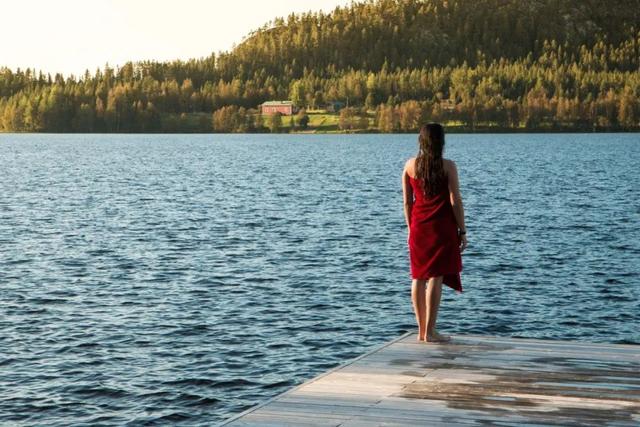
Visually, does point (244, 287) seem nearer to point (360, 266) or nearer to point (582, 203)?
point (360, 266)

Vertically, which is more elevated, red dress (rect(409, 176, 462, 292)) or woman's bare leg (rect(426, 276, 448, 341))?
red dress (rect(409, 176, 462, 292))

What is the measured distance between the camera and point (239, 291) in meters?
29.5

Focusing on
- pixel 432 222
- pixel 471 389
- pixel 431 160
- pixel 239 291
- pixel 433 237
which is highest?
pixel 431 160

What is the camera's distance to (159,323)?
24359mm

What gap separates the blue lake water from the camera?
736 inches

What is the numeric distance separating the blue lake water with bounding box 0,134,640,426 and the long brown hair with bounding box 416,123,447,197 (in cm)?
638

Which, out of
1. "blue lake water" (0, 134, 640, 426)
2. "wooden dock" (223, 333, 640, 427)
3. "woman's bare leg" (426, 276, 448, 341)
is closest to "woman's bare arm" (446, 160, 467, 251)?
"woman's bare leg" (426, 276, 448, 341)

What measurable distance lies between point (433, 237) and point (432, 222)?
0.21 meters

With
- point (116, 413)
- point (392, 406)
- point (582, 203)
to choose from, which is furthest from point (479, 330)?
point (582, 203)

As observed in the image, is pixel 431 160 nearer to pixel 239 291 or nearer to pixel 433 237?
pixel 433 237

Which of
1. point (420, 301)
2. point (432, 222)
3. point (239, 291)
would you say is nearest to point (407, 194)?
point (432, 222)

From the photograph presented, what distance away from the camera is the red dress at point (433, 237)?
12.8 m

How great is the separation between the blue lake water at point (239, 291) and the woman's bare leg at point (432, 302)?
496cm

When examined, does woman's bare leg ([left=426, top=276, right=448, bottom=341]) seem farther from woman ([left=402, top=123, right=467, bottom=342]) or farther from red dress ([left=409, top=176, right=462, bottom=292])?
red dress ([left=409, top=176, right=462, bottom=292])
